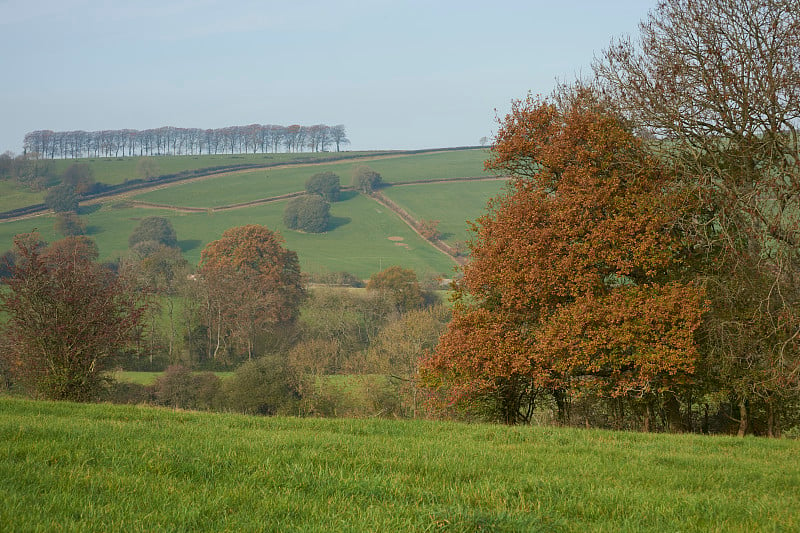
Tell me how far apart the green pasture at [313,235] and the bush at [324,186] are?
2.87 m

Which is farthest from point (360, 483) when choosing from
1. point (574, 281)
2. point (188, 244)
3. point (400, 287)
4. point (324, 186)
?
point (324, 186)

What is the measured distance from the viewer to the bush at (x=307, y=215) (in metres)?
109

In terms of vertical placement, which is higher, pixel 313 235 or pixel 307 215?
pixel 307 215

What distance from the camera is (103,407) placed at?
14273mm

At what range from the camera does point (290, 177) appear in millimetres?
138625

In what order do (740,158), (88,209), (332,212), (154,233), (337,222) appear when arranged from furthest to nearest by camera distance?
(332,212)
(337,222)
(88,209)
(154,233)
(740,158)

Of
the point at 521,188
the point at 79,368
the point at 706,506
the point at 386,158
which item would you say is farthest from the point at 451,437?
the point at 386,158

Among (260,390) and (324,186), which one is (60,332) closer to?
(260,390)

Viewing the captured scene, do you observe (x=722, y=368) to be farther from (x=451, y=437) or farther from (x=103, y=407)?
(x=103, y=407)

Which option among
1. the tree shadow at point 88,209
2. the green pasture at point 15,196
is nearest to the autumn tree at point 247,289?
the tree shadow at point 88,209

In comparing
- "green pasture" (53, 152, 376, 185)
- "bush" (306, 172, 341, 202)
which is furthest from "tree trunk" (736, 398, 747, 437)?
"green pasture" (53, 152, 376, 185)

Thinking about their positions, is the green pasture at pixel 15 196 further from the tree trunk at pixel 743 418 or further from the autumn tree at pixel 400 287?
the tree trunk at pixel 743 418

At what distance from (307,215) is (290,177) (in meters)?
32.1

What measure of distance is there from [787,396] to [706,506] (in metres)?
13.5
